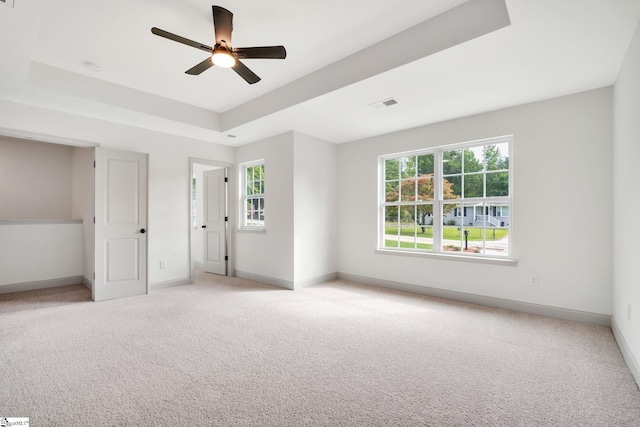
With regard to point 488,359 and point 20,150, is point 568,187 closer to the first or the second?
point 488,359

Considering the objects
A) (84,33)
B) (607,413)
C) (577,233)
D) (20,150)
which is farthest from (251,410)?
(20,150)

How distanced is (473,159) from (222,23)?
3.53m

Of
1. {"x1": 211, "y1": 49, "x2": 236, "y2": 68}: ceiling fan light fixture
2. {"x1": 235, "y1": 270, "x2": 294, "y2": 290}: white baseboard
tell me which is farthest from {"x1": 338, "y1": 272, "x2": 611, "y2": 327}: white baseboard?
{"x1": 211, "y1": 49, "x2": 236, "y2": 68}: ceiling fan light fixture

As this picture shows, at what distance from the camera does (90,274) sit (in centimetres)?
482

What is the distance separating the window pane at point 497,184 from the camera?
3.91 metres

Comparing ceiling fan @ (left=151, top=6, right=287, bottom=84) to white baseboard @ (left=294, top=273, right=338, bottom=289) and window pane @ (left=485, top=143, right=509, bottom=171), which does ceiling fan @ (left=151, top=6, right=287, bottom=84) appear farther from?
white baseboard @ (left=294, top=273, right=338, bottom=289)

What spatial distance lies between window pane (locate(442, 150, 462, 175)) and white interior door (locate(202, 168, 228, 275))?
4.03 m

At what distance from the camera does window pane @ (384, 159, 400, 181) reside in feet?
16.5

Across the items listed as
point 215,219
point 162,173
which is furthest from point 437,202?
point 162,173

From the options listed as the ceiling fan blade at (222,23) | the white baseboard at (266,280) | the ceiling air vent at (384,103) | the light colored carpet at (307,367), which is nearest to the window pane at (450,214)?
the light colored carpet at (307,367)

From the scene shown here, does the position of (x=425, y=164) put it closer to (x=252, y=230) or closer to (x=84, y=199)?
(x=252, y=230)

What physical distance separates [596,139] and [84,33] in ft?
17.3

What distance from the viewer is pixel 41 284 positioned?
4.84 metres

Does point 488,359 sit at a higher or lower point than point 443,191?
lower
